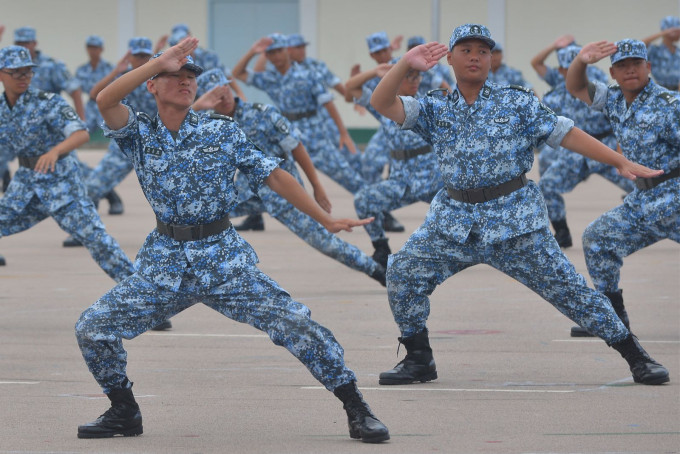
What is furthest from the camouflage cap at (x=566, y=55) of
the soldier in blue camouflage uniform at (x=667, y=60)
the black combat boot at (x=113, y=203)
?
the soldier in blue camouflage uniform at (x=667, y=60)

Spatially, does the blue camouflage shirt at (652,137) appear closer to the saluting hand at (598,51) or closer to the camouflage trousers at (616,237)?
the camouflage trousers at (616,237)

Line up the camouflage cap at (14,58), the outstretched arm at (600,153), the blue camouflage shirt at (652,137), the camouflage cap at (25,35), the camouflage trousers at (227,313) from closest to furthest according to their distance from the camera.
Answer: the camouflage trousers at (227,313)
the outstretched arm at (600,153)
the blue camouflage shirt at (652,137)
the camouflage cap at (14,58)
the camouflage cap at (25,35)

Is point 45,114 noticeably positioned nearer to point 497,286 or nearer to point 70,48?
point 497,286

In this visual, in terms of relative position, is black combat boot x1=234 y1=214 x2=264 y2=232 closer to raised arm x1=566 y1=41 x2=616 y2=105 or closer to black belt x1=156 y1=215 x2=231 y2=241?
raised arm x1=566 y1=41 x2=616 y2=105

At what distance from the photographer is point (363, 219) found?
793 cm

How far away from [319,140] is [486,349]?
6.76 meters

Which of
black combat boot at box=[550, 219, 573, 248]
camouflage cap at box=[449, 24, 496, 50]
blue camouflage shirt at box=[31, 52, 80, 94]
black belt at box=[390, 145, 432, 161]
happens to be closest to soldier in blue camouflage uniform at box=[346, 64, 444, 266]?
black belt at box=[390, 145, 432, 161]

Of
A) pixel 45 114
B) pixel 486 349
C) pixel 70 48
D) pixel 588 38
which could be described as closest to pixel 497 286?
pixel 486 349

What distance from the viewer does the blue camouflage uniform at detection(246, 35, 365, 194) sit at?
15258 millimetres

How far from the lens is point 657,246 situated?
14.3 metres

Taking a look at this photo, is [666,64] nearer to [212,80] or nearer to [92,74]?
[92,74]

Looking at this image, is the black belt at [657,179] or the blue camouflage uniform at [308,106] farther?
the blue camouflage uniform at [308,106]

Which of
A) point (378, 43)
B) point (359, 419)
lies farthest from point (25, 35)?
point (359, 419)

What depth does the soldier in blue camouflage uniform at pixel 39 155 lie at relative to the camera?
9.71 meters
